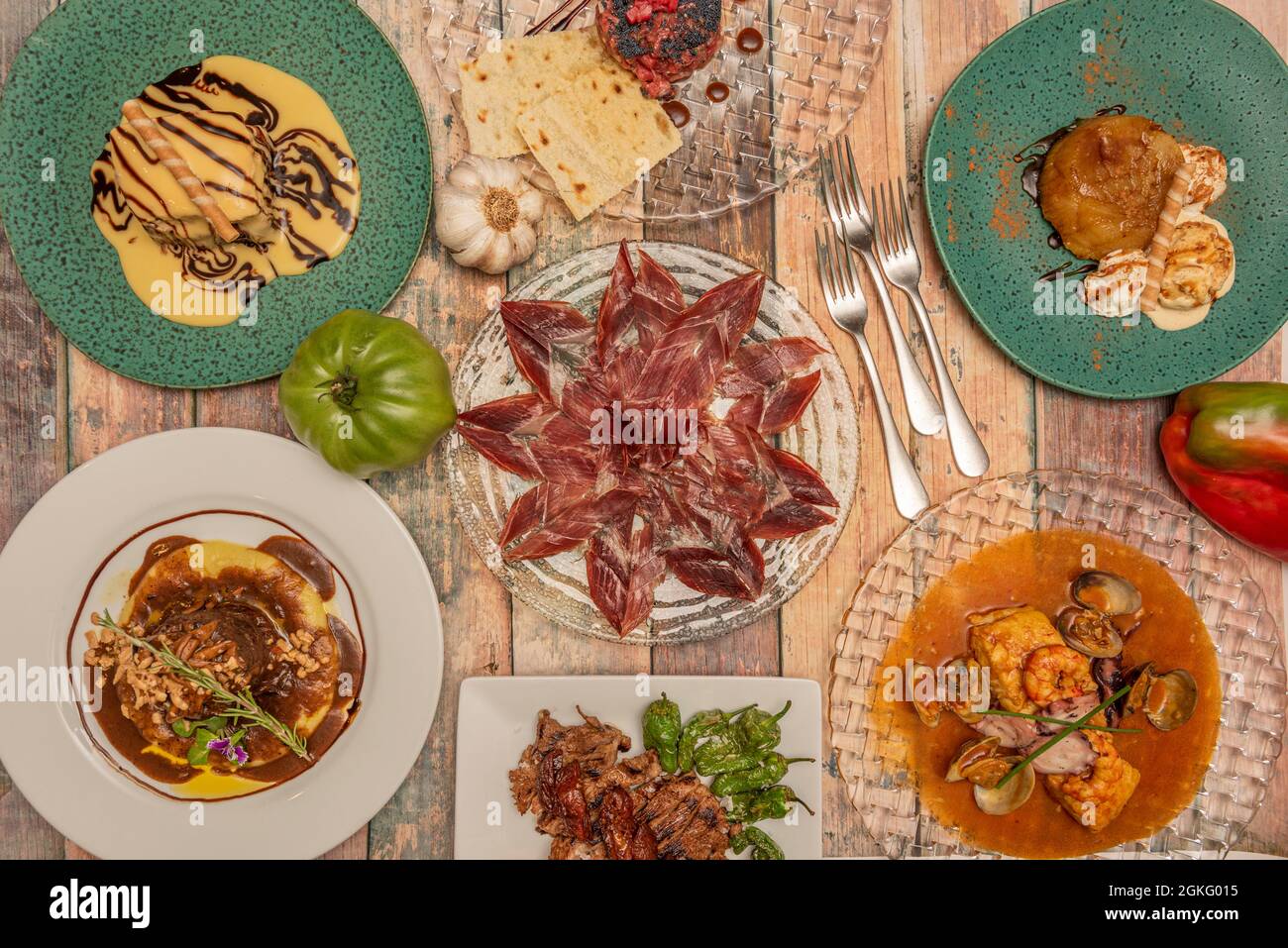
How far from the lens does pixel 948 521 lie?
6.50 ft

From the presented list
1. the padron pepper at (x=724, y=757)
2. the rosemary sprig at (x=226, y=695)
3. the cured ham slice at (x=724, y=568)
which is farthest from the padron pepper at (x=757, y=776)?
the rosemary sprig at (x=226, y=695)

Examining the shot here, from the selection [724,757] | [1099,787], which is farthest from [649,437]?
[1099,787]

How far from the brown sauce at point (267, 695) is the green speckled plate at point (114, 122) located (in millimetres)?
382

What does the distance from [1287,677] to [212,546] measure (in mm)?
2414

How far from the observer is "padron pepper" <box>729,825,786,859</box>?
188 centimetres

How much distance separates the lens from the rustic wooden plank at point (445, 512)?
1.98m

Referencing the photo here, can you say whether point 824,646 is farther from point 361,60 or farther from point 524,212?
point 361,60

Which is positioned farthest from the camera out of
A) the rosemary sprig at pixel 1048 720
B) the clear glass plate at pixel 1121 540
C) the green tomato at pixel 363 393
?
the clear glass plate at pixel 1121 540

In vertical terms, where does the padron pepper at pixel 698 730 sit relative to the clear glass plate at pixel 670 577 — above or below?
below

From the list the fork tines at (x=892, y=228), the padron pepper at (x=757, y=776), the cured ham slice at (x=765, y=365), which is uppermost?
the fork tines at (x=892, y=228)

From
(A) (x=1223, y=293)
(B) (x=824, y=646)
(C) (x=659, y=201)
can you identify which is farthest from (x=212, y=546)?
(A) (x=1223, y=293)

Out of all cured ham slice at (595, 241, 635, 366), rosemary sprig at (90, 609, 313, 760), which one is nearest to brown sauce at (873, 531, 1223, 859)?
cured ham slice at (595, 241, 635, 366)

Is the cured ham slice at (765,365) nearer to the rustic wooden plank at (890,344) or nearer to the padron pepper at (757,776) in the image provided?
the rustic wooden plank at (890,344)

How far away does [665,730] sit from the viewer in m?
1.89
